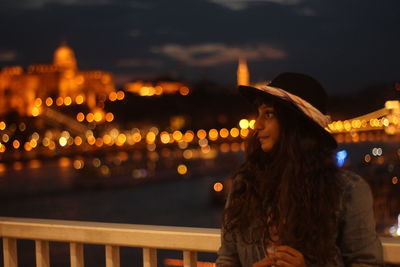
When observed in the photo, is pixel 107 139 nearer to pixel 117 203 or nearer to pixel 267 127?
pixel 117 203

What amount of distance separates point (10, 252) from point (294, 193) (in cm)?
127

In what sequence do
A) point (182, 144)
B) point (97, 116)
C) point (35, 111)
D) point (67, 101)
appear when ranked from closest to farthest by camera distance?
point (182, 144), point (97, 116), point (35, 111), point (67, 101)

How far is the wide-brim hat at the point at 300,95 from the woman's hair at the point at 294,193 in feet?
0.06

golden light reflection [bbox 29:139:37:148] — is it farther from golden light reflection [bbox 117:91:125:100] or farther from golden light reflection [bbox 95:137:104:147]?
golden light reflection [bbox 117:91:125:100]

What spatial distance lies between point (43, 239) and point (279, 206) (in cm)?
104

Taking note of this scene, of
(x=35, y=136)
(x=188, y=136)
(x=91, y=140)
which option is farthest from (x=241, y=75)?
(x=35, y=136)

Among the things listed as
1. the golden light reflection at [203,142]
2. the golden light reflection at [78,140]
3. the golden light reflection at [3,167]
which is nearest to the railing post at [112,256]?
the golden light reflection at [3,167]

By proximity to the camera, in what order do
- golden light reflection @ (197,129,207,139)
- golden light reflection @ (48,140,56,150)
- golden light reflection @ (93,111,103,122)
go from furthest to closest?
golden light reflection @ (93,111,103,122) < golden light reflection @ (197,129,207,139) < golden light reflection @ (48,140,56,150)

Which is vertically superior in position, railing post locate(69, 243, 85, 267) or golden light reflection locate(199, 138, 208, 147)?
golden light reflection locate(199, 138, 208, 147)

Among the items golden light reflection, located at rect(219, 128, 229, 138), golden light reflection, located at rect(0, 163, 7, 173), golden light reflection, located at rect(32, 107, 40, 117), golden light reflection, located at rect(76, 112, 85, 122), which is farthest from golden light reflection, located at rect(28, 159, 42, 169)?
golden light reflection, located at rect(76, 112, 85, 122)

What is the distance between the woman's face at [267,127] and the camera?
143 cm

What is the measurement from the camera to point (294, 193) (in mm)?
1357

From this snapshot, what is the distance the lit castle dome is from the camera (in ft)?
340

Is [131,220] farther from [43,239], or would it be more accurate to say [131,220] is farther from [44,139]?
[44,139]
